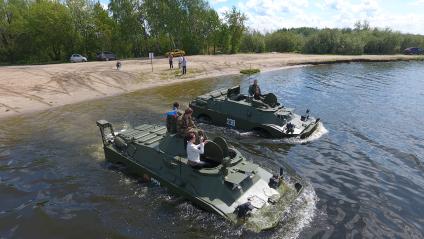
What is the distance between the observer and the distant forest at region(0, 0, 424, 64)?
51938mm

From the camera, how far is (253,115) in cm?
1769

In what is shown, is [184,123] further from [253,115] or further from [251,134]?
[251,134]

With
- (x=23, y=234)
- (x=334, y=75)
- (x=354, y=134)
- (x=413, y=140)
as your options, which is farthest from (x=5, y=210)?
(x=334, y=75)

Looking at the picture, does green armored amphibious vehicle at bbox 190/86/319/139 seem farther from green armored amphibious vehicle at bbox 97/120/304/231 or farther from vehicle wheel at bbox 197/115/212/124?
green armored amphibious vehicle at bbox 97/120/304/231

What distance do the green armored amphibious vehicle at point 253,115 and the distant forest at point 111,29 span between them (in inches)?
1597

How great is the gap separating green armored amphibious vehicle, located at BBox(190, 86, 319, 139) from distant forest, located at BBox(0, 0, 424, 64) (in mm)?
40554

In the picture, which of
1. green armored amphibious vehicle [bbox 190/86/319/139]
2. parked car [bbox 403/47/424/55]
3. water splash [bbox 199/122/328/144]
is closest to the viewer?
water splash [bbox 199/122/328/144]

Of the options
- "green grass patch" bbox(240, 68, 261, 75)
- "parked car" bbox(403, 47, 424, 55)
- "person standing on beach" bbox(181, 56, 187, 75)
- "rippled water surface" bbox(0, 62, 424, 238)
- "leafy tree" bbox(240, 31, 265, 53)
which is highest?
"leafy tree" bbox(240, 31, 265, 53)

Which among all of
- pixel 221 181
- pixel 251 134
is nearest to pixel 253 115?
pixel 251 134

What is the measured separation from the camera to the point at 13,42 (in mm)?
53375

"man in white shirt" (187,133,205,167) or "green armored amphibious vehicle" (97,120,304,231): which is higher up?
"man in white shirt" (187,133,205,167)

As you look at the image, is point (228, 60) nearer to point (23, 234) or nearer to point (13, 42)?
point (13, 42)

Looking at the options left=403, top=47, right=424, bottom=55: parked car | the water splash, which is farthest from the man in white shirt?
left=403, top=47, right=424, bottom=55: parked car

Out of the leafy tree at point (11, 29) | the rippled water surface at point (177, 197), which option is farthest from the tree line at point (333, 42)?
the rippled water surface at point (177, 197)
